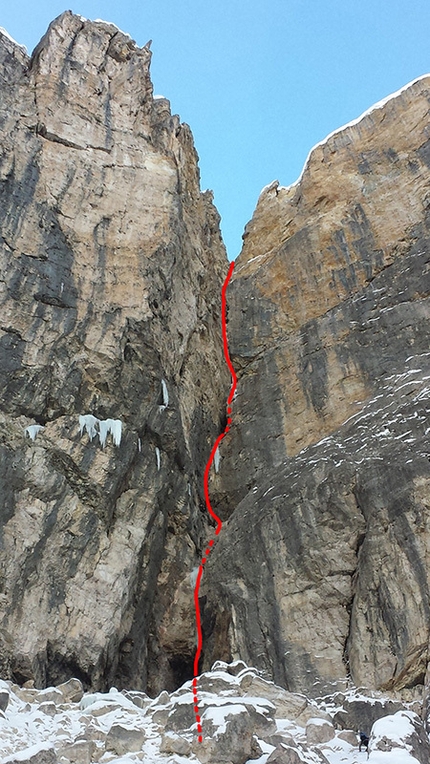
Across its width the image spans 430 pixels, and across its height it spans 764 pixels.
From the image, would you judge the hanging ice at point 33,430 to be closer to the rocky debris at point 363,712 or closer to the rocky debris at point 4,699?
the rocky debris at point 4,699

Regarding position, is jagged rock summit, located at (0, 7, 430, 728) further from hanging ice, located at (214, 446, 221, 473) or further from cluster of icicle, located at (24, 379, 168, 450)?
hanging ice, located at (214, 446, 221, 473)

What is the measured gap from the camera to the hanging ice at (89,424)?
65.6ft

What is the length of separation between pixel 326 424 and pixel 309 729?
1027 cm

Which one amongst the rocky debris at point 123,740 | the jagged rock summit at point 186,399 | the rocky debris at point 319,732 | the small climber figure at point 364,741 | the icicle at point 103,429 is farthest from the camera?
the icicle at point 103,429

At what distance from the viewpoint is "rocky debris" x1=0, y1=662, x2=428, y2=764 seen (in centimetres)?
1219

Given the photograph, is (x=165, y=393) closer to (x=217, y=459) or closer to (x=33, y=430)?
(x=217, y=459)

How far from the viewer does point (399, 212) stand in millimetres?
25828

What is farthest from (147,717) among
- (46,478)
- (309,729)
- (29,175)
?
(29,175)

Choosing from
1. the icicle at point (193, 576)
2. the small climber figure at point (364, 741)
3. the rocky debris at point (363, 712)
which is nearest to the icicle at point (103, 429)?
the icicle at point (193, 576)

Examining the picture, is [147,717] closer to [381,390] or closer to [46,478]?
[46,478]

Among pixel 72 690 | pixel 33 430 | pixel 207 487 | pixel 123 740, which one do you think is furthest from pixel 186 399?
pixel 123 740

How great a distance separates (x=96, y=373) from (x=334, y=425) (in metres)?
7.65

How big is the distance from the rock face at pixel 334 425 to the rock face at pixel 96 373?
1940 millimetres

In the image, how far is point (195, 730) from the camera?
13352mm
